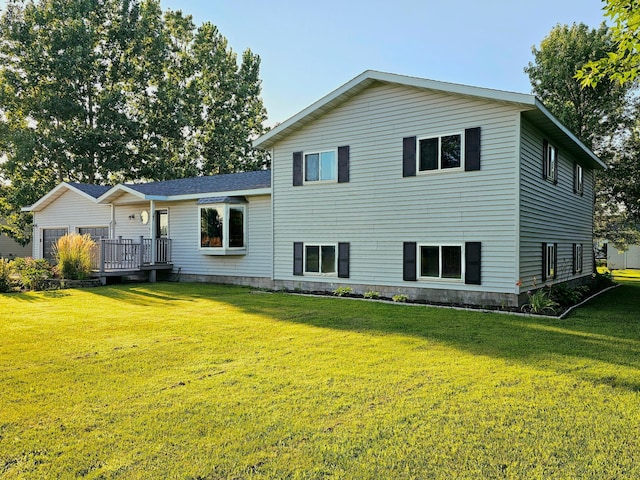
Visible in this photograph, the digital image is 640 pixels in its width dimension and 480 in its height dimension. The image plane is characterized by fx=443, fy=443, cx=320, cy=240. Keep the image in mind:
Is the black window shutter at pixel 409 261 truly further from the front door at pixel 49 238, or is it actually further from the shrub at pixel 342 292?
the front door at pixel 49 238

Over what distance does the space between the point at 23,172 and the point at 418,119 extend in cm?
2648

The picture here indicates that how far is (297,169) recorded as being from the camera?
1371 centimetres

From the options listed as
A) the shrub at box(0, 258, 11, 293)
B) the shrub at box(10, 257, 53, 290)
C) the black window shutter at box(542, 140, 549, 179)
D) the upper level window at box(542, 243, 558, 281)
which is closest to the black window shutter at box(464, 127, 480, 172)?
the black window shutter at box(542, 140, 549, 179)

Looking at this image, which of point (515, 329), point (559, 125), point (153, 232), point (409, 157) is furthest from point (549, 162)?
point (153, 232)

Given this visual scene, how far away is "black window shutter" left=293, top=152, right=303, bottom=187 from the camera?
13656 mm

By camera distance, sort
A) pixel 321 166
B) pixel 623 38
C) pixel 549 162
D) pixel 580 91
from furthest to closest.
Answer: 1. pixel 580 91
2. pixel 321 166
3. pixel 549 162
4. pixel 623 38

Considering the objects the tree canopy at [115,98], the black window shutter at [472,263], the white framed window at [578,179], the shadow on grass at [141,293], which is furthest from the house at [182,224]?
the white framed window at [578,179]

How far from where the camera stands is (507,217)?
33.5ft

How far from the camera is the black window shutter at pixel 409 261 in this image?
1152 cm

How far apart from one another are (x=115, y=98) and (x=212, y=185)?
51.5ft

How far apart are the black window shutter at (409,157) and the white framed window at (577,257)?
8.04 m

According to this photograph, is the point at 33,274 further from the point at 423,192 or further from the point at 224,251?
the point at 423,192

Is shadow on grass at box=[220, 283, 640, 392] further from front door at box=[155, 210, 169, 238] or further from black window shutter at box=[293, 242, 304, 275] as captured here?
front door at box=[155, 210, 169, 238]

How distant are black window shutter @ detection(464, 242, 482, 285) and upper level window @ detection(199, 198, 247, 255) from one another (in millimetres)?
7935
